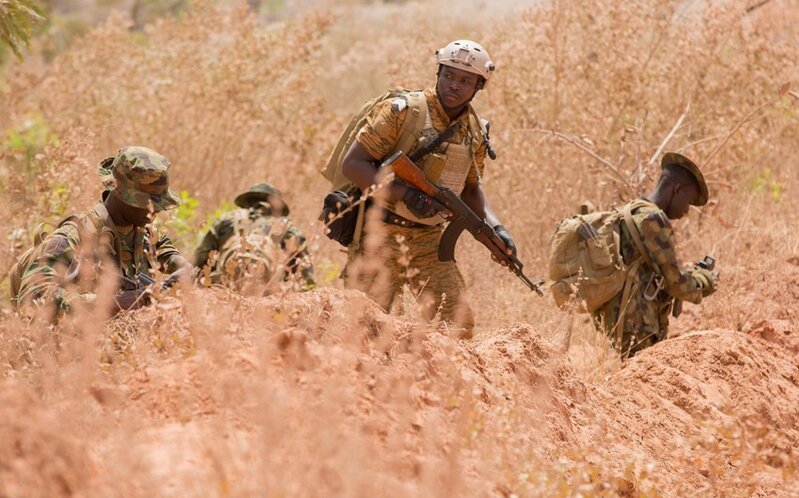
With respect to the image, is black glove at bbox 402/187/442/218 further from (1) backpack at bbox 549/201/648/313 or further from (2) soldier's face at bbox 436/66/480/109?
(1) backpack at bbox 549/201/648/313

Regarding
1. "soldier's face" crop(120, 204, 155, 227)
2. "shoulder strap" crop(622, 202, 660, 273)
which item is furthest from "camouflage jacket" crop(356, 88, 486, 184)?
"shoulder strap" crop(622, 202, 660, 273)

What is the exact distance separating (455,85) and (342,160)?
667 millimetres

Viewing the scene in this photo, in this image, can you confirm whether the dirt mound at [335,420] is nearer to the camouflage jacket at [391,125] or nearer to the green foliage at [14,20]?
the camouflage jacket at [391,125]

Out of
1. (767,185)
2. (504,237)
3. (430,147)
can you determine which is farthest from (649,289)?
(767,185)

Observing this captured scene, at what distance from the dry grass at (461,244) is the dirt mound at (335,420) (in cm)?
1

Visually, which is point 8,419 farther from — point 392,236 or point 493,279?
point 493,279

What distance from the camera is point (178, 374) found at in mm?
3447

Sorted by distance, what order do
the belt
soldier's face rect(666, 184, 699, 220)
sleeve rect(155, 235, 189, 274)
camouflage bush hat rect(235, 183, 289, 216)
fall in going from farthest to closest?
camouflage bush hat rect(235, 183, 289, 216), soldier's face rect(666, 184, 699, 220), the belt, sleeve rect(155, 235, 189, 274)

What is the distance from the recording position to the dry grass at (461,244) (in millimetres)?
3207

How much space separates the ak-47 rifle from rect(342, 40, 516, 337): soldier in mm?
47

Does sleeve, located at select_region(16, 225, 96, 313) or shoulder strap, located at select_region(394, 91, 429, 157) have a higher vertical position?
shoulder strap, located at select_region(394, 91, 429, 157)

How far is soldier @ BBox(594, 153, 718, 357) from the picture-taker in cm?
676

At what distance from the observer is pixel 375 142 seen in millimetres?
5680

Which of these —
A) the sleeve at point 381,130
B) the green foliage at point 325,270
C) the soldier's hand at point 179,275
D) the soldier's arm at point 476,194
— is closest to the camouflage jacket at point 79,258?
the soldier's hand at point 179,275
